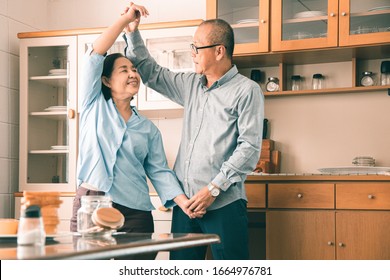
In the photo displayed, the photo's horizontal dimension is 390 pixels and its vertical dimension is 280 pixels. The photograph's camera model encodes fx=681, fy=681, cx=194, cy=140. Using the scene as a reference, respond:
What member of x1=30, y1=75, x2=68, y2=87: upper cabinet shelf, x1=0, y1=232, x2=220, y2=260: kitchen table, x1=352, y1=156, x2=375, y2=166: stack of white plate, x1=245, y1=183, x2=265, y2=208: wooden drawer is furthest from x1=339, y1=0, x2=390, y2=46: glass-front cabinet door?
x1=0, y1=232, x2=220, y2=260: kitchen table

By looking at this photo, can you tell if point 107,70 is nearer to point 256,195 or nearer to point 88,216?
point 88,216

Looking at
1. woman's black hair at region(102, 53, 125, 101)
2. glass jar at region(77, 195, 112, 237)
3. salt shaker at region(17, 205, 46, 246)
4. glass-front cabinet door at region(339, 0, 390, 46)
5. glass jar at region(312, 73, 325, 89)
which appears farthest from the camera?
glass jar at region(312, 73, 325, 89)

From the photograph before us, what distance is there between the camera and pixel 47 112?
4.73m

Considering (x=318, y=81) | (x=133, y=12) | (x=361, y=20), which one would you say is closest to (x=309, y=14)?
(x=361, y=20)

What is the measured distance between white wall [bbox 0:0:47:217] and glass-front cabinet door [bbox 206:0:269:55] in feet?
5.00

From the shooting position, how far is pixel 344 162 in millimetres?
4219

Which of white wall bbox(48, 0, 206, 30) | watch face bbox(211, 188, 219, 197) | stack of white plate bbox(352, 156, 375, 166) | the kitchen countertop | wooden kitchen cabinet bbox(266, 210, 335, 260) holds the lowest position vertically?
wooden kitchen cabinet bbox(266, 210, 335, 260)

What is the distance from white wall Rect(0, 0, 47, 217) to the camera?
471 cm

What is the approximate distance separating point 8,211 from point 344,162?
7.57 ft

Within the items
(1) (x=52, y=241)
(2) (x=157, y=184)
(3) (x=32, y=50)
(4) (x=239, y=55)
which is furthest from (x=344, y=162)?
(1) (x=52, y=241)

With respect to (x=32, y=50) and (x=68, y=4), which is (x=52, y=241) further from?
(x=68, y=4)

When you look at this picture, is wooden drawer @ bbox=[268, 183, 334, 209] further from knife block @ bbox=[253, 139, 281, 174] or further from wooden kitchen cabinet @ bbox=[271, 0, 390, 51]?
wooden kitchen cabinet @ bbox=[271, 0, 390, 51]

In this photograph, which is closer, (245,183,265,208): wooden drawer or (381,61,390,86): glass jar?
(245,183,265,208): wooden drawer

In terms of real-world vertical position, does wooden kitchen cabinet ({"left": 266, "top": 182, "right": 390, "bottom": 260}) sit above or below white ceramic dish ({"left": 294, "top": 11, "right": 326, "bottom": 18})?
below
